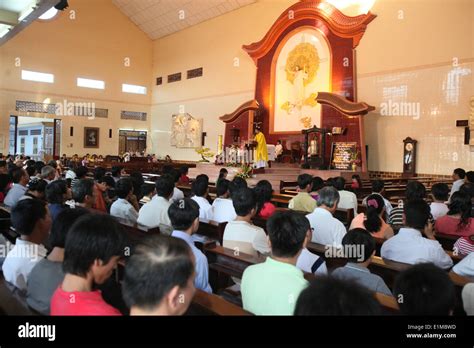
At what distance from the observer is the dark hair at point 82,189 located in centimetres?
357

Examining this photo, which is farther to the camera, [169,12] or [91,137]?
[91,137]

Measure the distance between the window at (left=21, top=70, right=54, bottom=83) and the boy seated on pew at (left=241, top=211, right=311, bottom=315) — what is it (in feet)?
53.5

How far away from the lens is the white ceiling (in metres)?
14.9

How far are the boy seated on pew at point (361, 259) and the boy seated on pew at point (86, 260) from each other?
40.9 inches

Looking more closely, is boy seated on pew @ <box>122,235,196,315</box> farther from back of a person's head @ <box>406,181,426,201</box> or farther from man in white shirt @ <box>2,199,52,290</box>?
back of a person's head @ <box>406,181,426,201</box>

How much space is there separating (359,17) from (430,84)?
2827 millimetres

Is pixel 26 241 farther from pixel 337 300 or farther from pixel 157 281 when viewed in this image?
pixel 337 300

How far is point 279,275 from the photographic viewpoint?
1.65m

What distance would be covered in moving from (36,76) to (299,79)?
10475 mm

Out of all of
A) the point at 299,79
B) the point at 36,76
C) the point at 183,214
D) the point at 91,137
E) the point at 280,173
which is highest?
the point at 36,76

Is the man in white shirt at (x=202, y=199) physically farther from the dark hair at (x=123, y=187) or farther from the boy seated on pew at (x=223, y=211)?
the dark hair at (x=123, y=187)

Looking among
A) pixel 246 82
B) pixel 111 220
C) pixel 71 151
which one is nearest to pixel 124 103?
pixel 71 151

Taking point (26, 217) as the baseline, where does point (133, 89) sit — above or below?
above

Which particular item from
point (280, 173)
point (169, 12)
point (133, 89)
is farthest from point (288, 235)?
point (133, 89)
